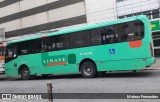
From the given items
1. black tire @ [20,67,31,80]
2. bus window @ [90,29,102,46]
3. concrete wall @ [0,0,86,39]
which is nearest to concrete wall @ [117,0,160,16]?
concrete wall @ [0,0,86,39]

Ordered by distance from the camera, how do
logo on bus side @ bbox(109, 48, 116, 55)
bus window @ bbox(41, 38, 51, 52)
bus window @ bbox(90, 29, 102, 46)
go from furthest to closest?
bus window @ bbox(41, 38, 51, 52) → bus window @ bbox(90, 29, 102, 46) → logo on bus side @ bbox(109, 48, 116, 55)

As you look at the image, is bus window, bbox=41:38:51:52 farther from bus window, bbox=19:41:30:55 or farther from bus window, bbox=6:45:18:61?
bus window, bbox=6:45:18:61

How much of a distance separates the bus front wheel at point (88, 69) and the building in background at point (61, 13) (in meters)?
14.6

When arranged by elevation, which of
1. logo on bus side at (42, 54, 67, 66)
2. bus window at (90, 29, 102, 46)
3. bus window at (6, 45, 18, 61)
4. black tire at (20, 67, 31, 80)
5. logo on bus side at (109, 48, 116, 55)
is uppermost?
bus window at (90, 29, 102, 46)

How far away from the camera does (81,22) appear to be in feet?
126

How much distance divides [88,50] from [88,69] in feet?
3.61

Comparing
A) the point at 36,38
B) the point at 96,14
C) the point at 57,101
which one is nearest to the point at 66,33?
the point at 36,38

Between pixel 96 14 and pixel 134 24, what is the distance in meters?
20.6

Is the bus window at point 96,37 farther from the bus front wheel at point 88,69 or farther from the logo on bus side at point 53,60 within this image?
the logo on bus side at point 53,60

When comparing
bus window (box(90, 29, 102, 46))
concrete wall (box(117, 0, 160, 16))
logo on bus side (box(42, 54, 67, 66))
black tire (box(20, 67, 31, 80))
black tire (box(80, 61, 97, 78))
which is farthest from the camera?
concrete wall (box(117, 0, 160, 16))

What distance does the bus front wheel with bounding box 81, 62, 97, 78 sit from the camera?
17125 mm

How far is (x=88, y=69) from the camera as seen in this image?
17.5m

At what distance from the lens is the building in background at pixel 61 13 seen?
31797mm

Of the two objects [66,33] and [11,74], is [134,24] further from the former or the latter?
[11,74]
